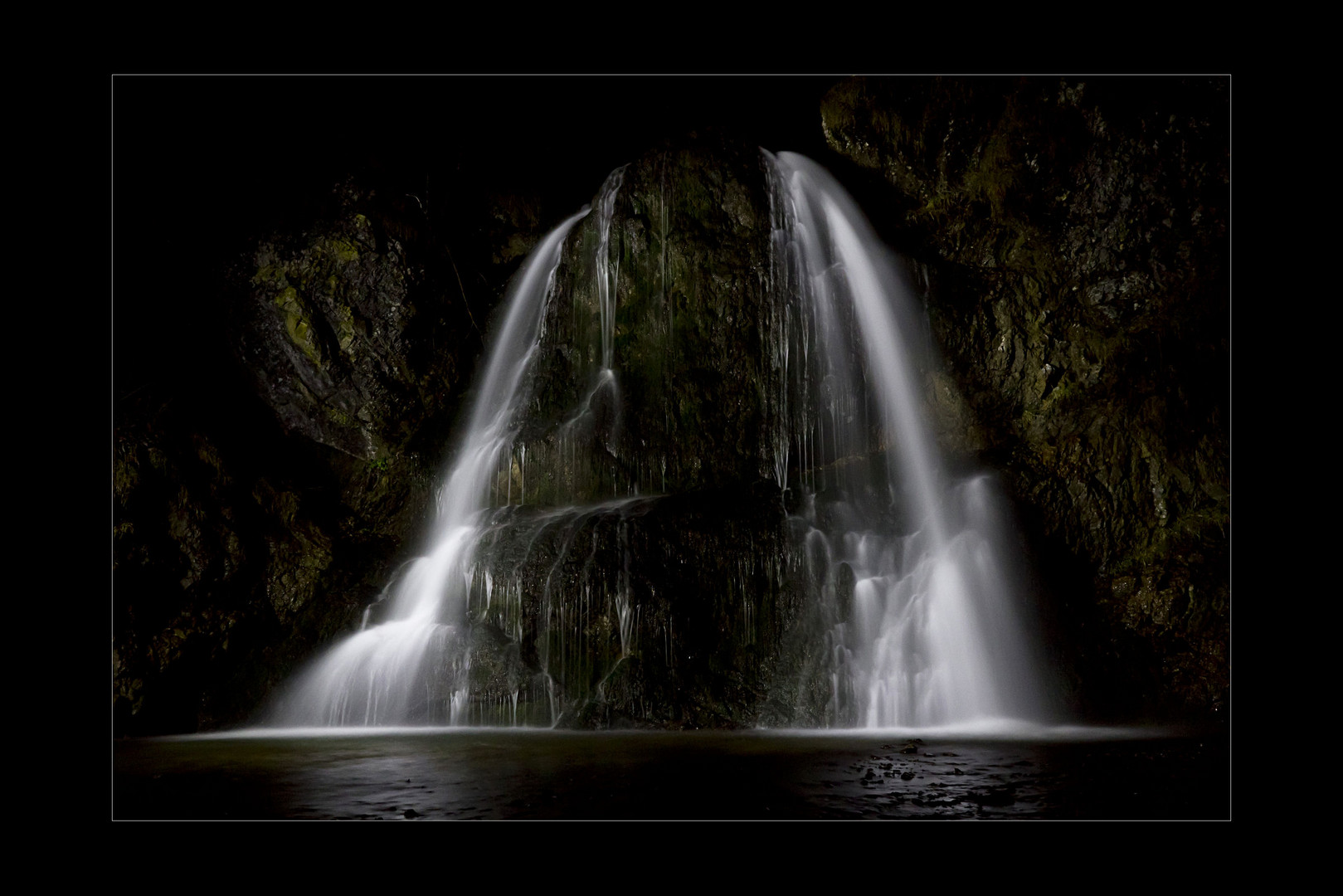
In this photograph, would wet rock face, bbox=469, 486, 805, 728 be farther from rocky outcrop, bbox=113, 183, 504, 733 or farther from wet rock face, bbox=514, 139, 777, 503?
rocky outcrop, bbox=113, 183, 504, 733

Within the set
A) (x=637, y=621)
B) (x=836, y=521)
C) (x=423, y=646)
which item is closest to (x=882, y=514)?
(x=836, y=521)

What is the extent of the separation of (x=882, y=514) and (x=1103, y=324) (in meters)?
5.00

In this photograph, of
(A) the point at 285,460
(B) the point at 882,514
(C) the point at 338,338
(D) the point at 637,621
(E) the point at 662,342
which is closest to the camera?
(D) the point at 637,621

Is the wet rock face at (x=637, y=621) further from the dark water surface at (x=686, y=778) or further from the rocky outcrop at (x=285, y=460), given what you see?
the rocky outcrop at (x=285, y=460)

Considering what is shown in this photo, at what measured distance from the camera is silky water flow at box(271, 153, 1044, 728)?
10625mm

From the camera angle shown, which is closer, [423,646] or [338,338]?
[423,646]

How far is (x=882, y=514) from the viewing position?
497 inches

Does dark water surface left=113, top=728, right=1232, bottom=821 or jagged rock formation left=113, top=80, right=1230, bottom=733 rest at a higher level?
jagged rock formation left=113, top=80, right=1230, bottom=733

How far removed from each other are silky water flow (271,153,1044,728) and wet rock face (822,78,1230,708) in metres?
0.99

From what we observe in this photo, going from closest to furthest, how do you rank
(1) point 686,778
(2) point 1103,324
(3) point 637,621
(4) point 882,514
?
(1) point 686,778 → (3) point 637,621 → (4) point 882,514 → (2) point 1103,324

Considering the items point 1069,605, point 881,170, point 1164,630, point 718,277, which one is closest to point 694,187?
point 718,277

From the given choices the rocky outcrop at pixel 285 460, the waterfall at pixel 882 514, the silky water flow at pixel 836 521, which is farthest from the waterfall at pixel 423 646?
the waterfall at pixel 882 514

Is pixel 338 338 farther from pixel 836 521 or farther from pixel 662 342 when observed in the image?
pixel 836 521

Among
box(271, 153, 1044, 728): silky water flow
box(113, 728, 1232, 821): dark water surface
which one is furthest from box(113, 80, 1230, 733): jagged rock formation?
box(113, 728, 1232, 821): dark water surface
